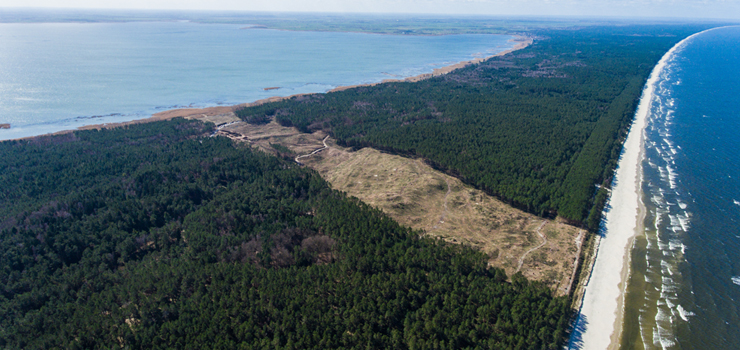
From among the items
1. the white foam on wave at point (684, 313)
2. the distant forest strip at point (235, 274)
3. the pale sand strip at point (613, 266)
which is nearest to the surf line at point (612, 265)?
the pale sand strip at point (613, 266)

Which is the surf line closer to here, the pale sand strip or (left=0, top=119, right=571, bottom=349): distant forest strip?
the pale sand strip

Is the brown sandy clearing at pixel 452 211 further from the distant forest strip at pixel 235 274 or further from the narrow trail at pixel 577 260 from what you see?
the distant forest strip at pixel 235 274

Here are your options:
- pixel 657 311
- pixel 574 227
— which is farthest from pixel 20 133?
pixel 657 311

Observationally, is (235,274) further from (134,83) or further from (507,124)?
(134,83)

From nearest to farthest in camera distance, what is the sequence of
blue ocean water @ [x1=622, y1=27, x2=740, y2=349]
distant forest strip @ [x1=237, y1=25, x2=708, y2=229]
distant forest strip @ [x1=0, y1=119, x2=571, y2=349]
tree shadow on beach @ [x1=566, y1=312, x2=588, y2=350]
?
distant forest strip @ [x1=0, y1=119, x2=571, y2=349], tree shadow on beach @ [x1=566, y1=312, x2=588, y2=350], blue ocean water @ [x1=622, y1=27, x2=740, y2=349], distant forest strip @ [x1=237, y1=25, x2=708, y2=229]

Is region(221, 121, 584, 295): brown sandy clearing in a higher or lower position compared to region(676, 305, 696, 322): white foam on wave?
higher

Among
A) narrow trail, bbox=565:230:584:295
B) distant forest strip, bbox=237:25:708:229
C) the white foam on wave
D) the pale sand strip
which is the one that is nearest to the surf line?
the pale sand strip
